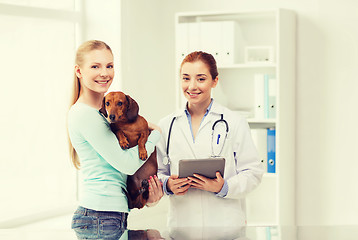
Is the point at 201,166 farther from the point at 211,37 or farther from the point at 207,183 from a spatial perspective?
the point at 211,37

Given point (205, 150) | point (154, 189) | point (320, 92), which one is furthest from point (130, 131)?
point (320, 92)

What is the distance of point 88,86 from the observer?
188 centimetres

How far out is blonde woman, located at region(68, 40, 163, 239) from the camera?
179cm

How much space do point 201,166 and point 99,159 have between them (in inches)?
17.5

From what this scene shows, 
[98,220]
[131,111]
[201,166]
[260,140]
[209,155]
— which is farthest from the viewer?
[260,140]

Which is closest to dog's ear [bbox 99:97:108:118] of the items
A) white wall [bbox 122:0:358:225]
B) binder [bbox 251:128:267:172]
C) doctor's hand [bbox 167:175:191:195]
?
doctor's hand [bbox 167:175:191:195]

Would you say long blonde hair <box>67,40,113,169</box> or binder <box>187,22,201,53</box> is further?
binder <box>187,22,201,53</box>

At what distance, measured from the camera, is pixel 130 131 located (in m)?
1.87

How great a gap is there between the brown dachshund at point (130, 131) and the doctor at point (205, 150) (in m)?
0.21

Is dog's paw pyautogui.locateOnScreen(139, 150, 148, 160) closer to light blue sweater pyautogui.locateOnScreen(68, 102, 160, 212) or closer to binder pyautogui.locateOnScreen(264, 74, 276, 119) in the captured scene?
light blue sweater pyautogui.locateOnScreen(68, 102, 160, 212)

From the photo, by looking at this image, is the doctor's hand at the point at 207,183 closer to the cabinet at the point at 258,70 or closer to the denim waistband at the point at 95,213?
the denim waistband at the point at 95,213

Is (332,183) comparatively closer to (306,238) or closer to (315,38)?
(315,38)

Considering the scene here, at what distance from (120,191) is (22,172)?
5.77 feet

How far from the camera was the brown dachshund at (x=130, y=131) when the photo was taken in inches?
72.0
